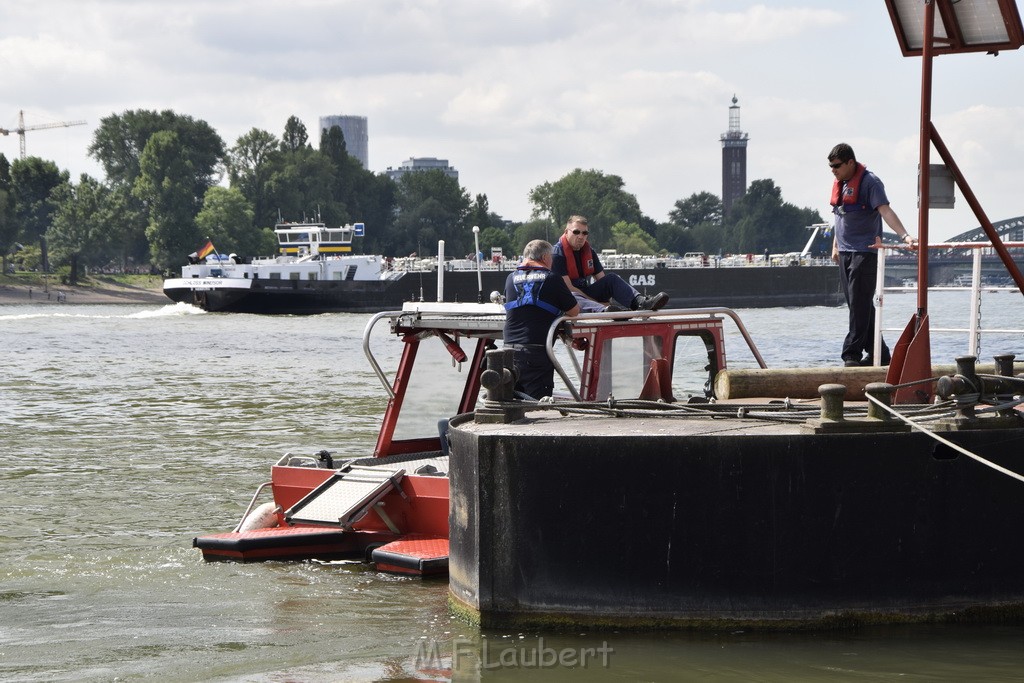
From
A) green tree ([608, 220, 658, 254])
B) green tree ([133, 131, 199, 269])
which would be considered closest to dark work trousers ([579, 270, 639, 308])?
green tree ([133, 131, 199, 269])

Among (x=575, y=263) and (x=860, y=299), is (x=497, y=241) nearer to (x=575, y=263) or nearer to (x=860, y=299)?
(x=860, y=299)

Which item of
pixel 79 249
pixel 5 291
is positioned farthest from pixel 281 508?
pixel 79 249

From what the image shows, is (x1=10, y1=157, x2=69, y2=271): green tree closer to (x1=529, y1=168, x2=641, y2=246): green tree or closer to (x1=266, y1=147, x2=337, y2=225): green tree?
(x1=266, y1=147, x2=337, y2=225): green tree

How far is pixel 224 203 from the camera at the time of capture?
137m

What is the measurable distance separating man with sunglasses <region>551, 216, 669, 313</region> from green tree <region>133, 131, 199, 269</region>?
4946 inches

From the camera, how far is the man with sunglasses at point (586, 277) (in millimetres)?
10094

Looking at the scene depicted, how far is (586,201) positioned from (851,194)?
16914cm

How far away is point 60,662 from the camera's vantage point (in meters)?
7.59

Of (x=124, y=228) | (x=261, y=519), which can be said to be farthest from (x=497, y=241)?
(x=261, y=519)

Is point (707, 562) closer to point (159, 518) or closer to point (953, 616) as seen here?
point (953, 616)

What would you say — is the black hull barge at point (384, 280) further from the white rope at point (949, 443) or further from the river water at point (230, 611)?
the white rope at point (949, 443)

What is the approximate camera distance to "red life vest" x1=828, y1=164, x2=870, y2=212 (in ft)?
34.7

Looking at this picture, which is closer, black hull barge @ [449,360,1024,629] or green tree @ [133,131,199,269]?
black hull barge @ [449,360,1024,629]

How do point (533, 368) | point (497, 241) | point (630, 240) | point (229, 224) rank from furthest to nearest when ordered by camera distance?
point (630, 240) → point (497, 241) → point (229, 224) → point (533, 368)
